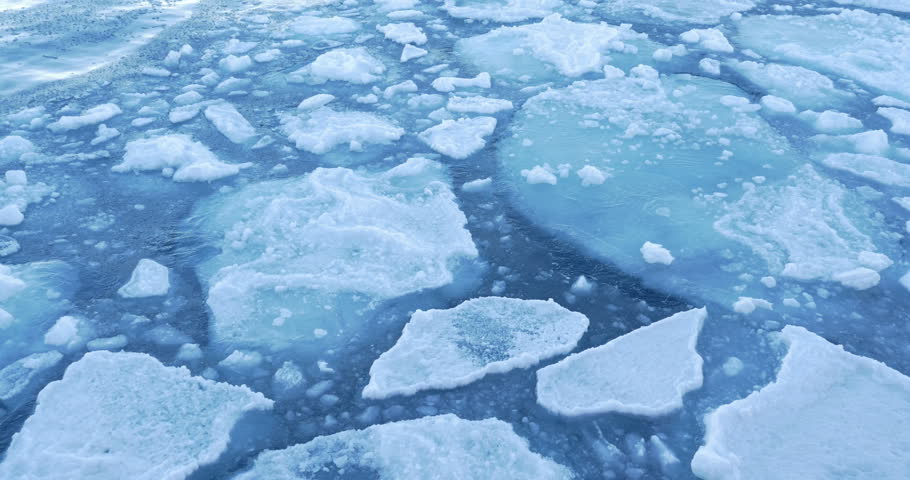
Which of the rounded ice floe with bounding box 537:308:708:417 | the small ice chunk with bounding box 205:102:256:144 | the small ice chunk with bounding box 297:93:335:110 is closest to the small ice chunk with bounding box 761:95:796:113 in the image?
the rounded ice floe with bounding box 537:308:708:417

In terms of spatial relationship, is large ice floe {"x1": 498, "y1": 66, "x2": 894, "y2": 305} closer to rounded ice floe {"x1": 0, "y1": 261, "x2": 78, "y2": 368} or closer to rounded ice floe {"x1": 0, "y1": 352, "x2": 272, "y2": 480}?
rounded ice floe {"x1": 0, "y1": 352, "x2": 272, "y2": 480}

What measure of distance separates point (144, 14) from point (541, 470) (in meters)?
7.96

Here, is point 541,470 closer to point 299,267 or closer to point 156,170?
point 299,267

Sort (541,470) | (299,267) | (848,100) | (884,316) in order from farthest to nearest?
(848,100) < (299,267) < (884,316) < (541,470)

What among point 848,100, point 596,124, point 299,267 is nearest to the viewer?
point 299,267

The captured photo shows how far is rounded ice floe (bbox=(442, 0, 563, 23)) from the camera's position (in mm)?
7867

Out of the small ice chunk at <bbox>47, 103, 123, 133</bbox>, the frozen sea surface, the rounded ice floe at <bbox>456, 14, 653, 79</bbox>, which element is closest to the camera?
the frozen sea surface

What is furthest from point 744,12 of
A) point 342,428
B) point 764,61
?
point 342,428

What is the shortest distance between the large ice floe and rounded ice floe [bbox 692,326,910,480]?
1.92 ft

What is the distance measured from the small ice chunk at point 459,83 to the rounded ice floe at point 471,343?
300 centimetres

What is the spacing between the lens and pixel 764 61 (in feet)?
22.0

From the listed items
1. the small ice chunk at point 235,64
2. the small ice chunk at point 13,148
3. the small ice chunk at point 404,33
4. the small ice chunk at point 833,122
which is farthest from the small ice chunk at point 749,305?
the small ice chunk at point 13,148

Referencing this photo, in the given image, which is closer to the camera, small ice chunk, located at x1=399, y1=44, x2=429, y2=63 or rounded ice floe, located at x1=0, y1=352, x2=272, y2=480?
rounded ice floe, located at x1=0, y1=352, x2=272, y2=480

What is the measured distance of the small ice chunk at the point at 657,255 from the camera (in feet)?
13.0
